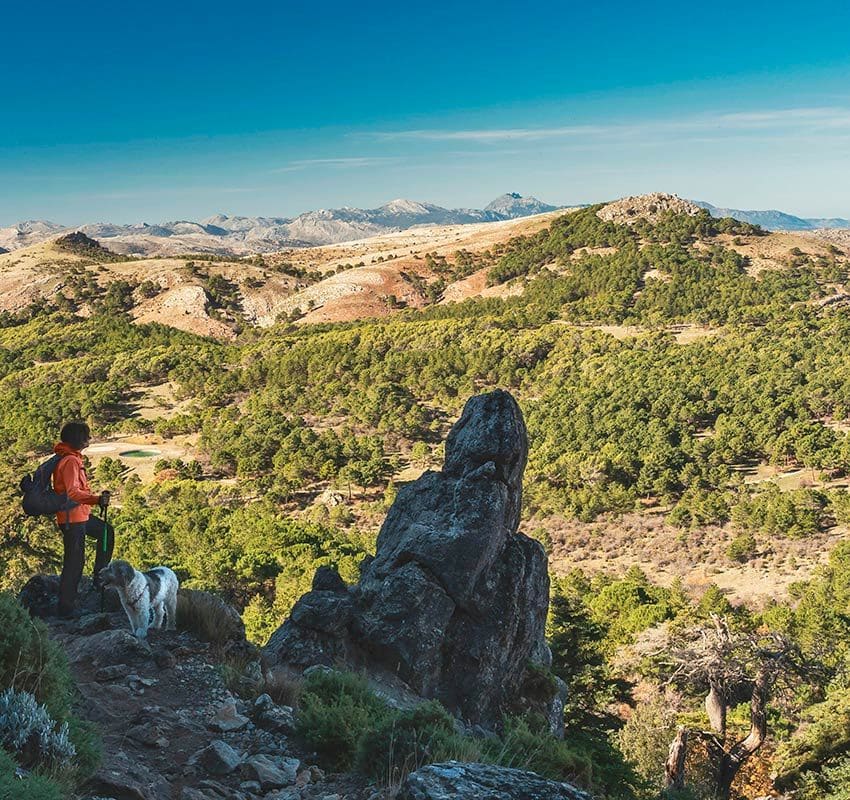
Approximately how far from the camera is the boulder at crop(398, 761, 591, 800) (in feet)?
12.9

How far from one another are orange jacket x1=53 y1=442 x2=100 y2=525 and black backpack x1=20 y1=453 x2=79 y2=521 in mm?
52

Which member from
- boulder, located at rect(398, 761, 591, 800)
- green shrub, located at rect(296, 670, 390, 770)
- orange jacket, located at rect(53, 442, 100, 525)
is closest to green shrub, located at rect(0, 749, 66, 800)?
boulder, located at rect(398, 761, 591, 800)

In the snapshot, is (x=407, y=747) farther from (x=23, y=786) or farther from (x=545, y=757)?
(x=23, y=786)

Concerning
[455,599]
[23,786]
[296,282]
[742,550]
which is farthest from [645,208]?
[23,786]

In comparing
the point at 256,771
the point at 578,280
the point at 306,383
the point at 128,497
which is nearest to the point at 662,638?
the point at 256,771

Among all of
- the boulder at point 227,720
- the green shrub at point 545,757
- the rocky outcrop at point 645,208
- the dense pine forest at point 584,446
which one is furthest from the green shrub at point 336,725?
the rocky outcrop at point 645,208

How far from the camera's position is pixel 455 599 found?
36.4 feet

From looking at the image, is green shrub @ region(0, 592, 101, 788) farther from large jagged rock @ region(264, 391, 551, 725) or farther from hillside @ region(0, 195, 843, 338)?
hillside @ region(0, 195, 843, 338)

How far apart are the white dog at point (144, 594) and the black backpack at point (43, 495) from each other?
0.86 metres

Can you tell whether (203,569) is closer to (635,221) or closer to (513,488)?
(513,488)

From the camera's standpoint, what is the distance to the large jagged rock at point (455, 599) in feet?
34.3

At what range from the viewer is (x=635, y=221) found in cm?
9406

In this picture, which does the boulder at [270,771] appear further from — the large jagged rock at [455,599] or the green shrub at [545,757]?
the large jagged rock at [455,599]

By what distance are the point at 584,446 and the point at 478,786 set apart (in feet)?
125
